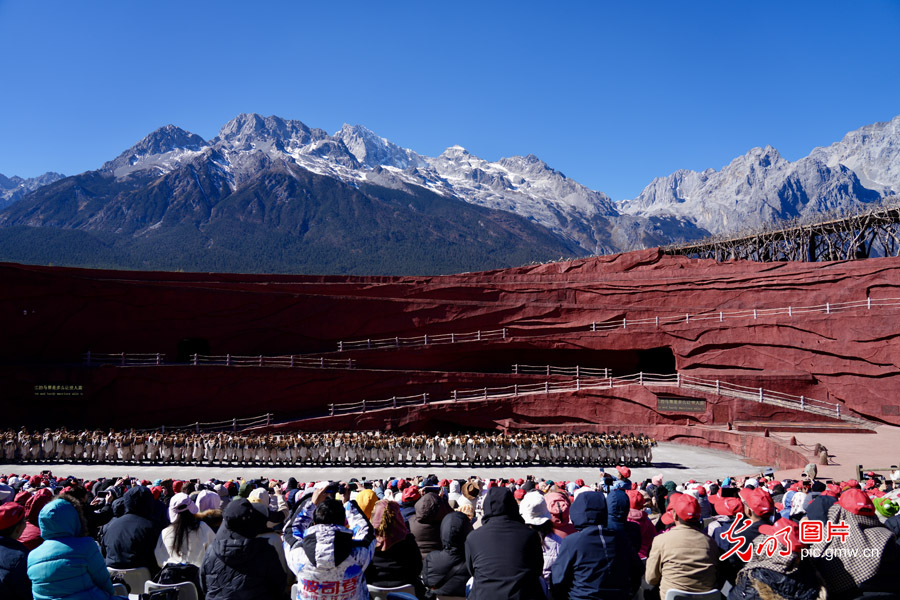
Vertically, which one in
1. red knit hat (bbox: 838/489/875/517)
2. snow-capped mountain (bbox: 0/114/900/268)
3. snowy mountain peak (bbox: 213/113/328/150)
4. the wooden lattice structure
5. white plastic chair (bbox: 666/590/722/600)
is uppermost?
snowy mountain peak (bbox: 213/113/328/150)

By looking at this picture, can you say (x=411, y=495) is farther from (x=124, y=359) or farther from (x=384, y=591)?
(x=124, y=359)

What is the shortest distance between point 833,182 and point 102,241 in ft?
576

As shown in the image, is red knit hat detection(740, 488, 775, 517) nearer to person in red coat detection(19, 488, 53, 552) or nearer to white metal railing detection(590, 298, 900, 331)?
person in red coat detection(19, 488, 53, 552)

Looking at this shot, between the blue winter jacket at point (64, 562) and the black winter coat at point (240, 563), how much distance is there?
709 mm

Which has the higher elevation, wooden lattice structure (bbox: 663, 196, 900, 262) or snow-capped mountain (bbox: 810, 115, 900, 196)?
snow-capped mountain (bbox: 810, 115, 900, 196)

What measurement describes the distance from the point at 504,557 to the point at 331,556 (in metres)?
1.19

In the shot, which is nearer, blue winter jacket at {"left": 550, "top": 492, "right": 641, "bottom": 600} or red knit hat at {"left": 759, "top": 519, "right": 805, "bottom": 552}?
red knit hat at {"left": 759, "top": 519, "right": 805, "bottom": 552}

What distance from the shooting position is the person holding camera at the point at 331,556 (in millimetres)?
4129

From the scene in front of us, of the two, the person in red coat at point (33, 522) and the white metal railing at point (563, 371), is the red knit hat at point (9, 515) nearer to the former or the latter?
the person in red coat at point (33, 522)

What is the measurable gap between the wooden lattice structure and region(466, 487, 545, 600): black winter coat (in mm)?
36363

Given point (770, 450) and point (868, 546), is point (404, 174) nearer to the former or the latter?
point (770, 450)

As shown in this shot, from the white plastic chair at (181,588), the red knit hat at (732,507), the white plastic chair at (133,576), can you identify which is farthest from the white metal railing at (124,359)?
the red knit hat at (732,507)

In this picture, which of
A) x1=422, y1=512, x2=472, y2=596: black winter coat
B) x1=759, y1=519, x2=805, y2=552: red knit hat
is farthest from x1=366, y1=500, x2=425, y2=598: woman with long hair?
x1=759, y1=519, x2=805, y2=552: red knit hat

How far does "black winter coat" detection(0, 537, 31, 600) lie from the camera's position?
4.30 m
